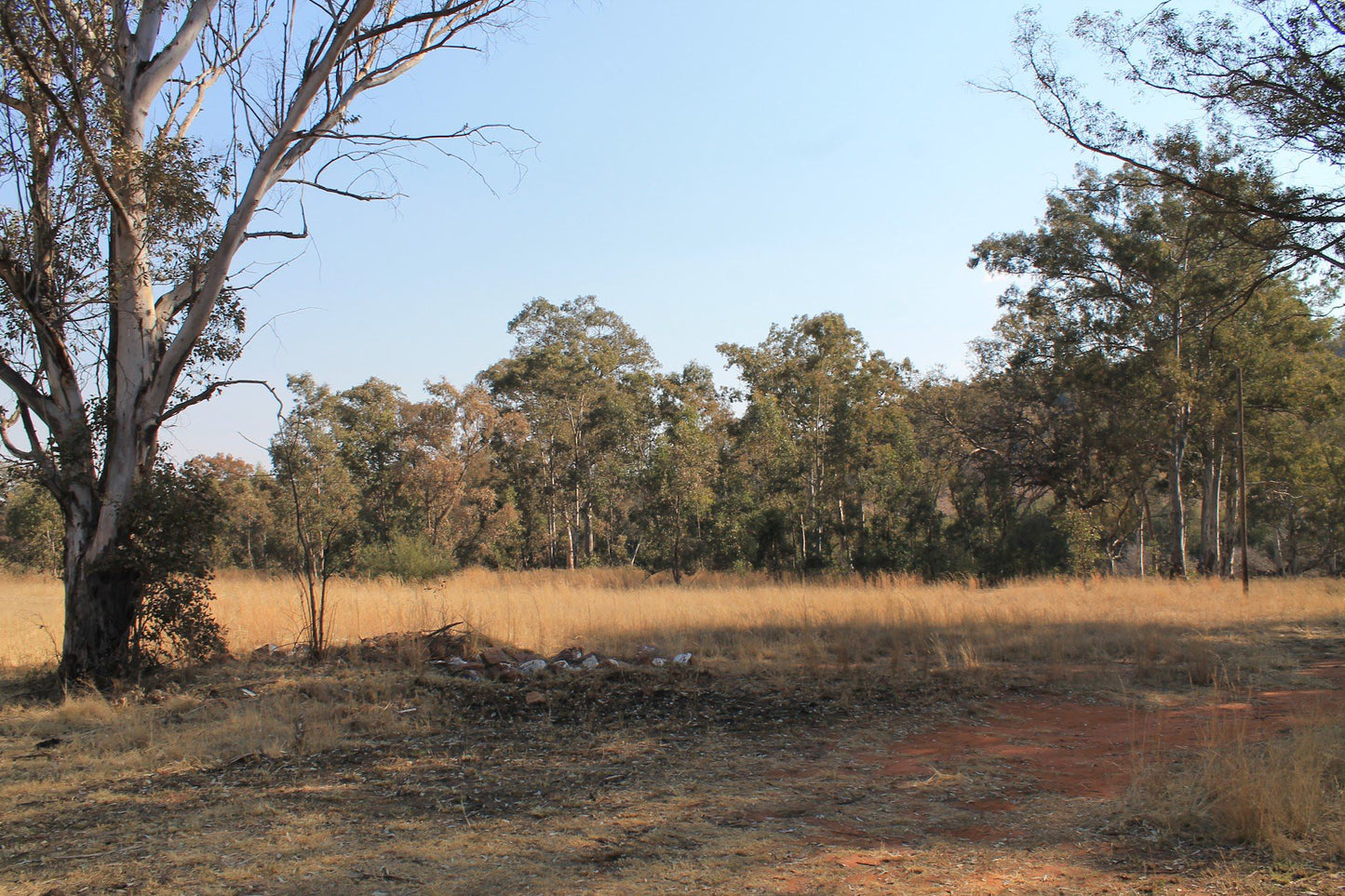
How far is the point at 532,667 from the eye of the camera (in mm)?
9938

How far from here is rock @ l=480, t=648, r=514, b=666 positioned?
1002cm

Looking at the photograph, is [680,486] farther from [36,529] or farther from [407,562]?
[36,529]

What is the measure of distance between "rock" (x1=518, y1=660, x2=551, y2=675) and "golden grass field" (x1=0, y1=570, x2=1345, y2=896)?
29cm

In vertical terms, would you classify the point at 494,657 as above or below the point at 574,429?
below

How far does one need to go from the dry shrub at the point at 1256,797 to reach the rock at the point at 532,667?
20.9ft

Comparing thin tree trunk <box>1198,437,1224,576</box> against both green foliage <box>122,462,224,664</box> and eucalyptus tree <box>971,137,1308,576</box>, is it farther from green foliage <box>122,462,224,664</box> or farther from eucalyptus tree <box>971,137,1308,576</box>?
green foliage <box>122,462,224,664</box>

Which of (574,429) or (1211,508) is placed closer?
(1211,508)

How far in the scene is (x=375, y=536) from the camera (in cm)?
3089

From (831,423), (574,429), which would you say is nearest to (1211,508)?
(831,423)

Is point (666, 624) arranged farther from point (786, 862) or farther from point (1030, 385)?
point (1030, 385)

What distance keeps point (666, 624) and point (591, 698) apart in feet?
16.3

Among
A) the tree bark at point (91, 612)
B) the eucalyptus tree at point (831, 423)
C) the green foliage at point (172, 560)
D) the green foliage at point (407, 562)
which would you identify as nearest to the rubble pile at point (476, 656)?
the green foliage at point (172, 560)

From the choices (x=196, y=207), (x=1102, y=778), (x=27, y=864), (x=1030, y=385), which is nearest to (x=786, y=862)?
(x=1102, y=778)

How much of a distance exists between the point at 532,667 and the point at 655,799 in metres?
4.80
